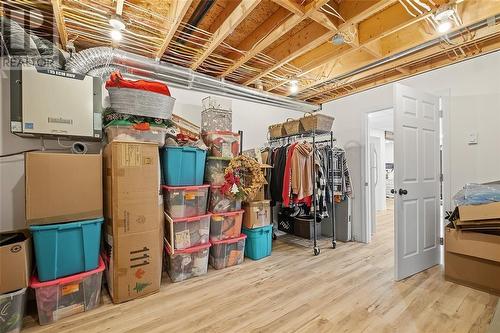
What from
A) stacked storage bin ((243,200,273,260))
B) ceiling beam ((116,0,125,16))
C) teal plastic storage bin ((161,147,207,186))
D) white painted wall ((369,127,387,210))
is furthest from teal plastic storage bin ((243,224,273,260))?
white painted wall ((369,127,387,210))

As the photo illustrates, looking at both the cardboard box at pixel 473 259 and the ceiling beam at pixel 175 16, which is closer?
the ceiling beam at pixel 175 16

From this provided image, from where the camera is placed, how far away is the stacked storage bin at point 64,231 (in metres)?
1.74

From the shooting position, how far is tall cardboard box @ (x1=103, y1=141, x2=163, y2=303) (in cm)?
199

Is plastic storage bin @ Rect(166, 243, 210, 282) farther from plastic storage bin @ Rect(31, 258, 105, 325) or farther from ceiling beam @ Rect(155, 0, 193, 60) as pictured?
ceiling beam @ Rect(155, 0, 193, 60)

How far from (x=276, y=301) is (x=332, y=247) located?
170cm

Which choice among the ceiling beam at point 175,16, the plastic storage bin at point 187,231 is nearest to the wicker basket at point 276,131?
the plastic storage bin at point 187,231

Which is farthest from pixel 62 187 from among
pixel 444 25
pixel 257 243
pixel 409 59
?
pixel 409 59

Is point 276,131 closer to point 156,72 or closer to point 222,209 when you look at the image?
point 222,209

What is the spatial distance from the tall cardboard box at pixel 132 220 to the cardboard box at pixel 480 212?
9.75ft

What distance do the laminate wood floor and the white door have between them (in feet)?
0.81

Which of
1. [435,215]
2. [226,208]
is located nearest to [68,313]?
[226,208]

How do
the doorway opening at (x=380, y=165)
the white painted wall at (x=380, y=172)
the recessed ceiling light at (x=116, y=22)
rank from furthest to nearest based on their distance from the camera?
the white painted wall at (x=380, y=172)
the doorway opening at (x=380, y=165)
the recessed ceiling light at (x=116, y=22)

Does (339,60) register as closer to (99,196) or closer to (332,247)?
(332,247)

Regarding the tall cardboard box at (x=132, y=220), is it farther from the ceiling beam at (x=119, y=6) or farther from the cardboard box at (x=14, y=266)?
the ceiling beam at (x=119, y=6)
